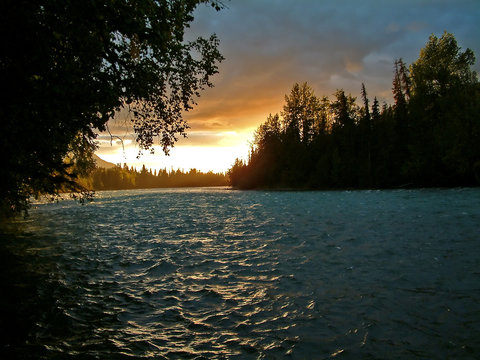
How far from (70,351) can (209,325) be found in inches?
119

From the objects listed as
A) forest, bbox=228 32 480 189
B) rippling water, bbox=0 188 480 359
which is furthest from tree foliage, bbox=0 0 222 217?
forest, bbox=228 32 480 189

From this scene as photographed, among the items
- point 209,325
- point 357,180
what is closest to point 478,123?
point 357,180

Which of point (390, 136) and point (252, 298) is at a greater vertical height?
point (390, 136)

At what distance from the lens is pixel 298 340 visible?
6.53 meters

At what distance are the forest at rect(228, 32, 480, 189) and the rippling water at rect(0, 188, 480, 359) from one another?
52388mm

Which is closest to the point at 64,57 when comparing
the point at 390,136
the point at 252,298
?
the point at 252,298

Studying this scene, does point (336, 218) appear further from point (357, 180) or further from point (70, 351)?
point (357, 180)

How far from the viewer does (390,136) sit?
3081 inches

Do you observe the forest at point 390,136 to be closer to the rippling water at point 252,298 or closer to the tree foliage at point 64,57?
the rippling water at point 252,298

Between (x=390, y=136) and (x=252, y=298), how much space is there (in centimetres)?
8104

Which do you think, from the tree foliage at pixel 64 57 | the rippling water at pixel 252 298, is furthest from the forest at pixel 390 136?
the tree foliage at pixel 64 57

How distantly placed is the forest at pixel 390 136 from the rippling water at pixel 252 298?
52.4 meters

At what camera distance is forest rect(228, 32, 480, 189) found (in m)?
59.5

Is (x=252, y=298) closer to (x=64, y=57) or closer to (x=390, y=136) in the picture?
(x=64, y=57)
